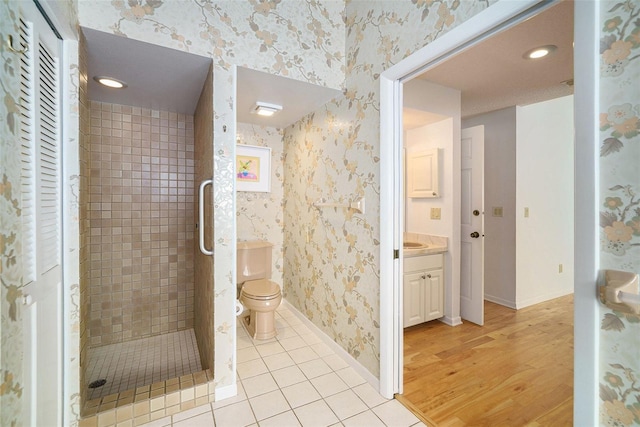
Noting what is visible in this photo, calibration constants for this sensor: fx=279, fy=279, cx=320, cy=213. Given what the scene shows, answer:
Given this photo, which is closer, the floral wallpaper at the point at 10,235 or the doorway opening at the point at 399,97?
the floral wallpaper at the point at 10,235

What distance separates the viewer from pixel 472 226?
291 centimetres

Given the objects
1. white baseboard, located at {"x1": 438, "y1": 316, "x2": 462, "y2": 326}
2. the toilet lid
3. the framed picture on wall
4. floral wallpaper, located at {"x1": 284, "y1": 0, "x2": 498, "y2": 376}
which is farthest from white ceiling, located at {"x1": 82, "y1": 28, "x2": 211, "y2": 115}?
white baseboard, located at {"x1": 438, "y1": 316, "x2": 462, "y2": 326}

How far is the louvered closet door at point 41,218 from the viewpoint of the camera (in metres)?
1.01

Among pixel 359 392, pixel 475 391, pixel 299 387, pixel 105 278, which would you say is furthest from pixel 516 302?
pixel 105 278

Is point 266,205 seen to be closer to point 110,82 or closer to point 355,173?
point 355,173

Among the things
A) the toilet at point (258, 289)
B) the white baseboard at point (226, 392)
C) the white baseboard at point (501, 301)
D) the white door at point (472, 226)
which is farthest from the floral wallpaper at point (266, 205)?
the white baseboard at point (501, 301)

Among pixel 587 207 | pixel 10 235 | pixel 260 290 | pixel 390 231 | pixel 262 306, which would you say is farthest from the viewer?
pixel 260 290

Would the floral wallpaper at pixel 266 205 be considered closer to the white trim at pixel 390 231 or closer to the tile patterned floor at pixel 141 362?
the tile patterned floor at pixel 141 362

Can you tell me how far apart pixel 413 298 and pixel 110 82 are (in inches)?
120

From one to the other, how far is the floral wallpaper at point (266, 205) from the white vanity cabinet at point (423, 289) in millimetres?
1508

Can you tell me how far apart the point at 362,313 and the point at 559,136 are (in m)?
3.55

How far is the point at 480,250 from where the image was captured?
9.27ft

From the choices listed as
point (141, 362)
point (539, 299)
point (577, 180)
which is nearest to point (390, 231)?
point (577, 180)

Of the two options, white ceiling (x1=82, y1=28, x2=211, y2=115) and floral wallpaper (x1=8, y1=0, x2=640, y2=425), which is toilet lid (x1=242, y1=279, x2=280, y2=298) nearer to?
floral wallpaper (x1=8, y1=0, x2=640, y2=425)
